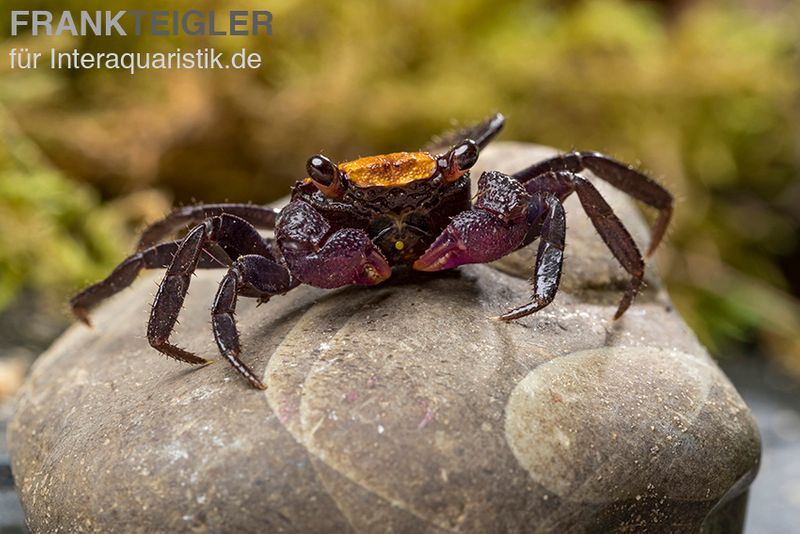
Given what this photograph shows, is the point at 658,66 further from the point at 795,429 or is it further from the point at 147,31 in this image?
the point at 147,31

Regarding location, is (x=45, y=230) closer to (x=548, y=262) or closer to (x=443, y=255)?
(x=443, y=255)

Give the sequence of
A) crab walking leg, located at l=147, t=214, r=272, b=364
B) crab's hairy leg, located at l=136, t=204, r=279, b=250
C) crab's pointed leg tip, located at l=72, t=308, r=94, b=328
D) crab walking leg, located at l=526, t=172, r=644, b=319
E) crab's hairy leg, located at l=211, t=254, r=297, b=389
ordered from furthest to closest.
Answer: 1. crab's pointed leg tip, located at l=72, t=308, r=94, b=328
2. crab's hairy leg, located at l=136, t=204, r=279, b=250
3. crab walking leg, located at l=526, t=172, r=644, b=319
4. crab walking leg, located at l=147, t=214, r=272, b=364
5. crab's hairy leg, located at l=211, t=254, r=297, b=389

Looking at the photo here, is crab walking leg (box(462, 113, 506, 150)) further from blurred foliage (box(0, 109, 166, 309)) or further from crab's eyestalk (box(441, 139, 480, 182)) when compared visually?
blurred foliage (box(0, 109, 166, 309))

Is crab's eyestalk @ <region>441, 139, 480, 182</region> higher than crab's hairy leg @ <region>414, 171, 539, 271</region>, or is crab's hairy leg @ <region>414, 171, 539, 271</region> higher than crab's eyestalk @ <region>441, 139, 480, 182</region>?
crab's eyestalk @ <region>441, 139, 480, 182</region>

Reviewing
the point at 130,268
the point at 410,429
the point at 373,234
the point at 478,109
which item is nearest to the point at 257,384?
the point at 410,429

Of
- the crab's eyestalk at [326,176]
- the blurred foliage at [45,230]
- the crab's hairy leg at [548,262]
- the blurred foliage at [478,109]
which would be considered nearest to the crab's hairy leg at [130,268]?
the crab's eyestalk at [326,176]

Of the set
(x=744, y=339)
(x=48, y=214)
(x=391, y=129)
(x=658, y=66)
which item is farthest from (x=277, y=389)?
(x=658, y=66)

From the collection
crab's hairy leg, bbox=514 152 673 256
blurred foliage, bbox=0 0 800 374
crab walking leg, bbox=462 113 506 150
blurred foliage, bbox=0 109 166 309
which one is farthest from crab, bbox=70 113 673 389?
blurred foliage, bbox=0 0 800 374

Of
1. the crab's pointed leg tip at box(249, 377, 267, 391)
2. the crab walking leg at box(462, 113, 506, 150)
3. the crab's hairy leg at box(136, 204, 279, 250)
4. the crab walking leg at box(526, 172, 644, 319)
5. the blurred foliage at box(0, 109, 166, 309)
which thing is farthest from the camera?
the blurred foliage at box(0, 109, 166, 309)
